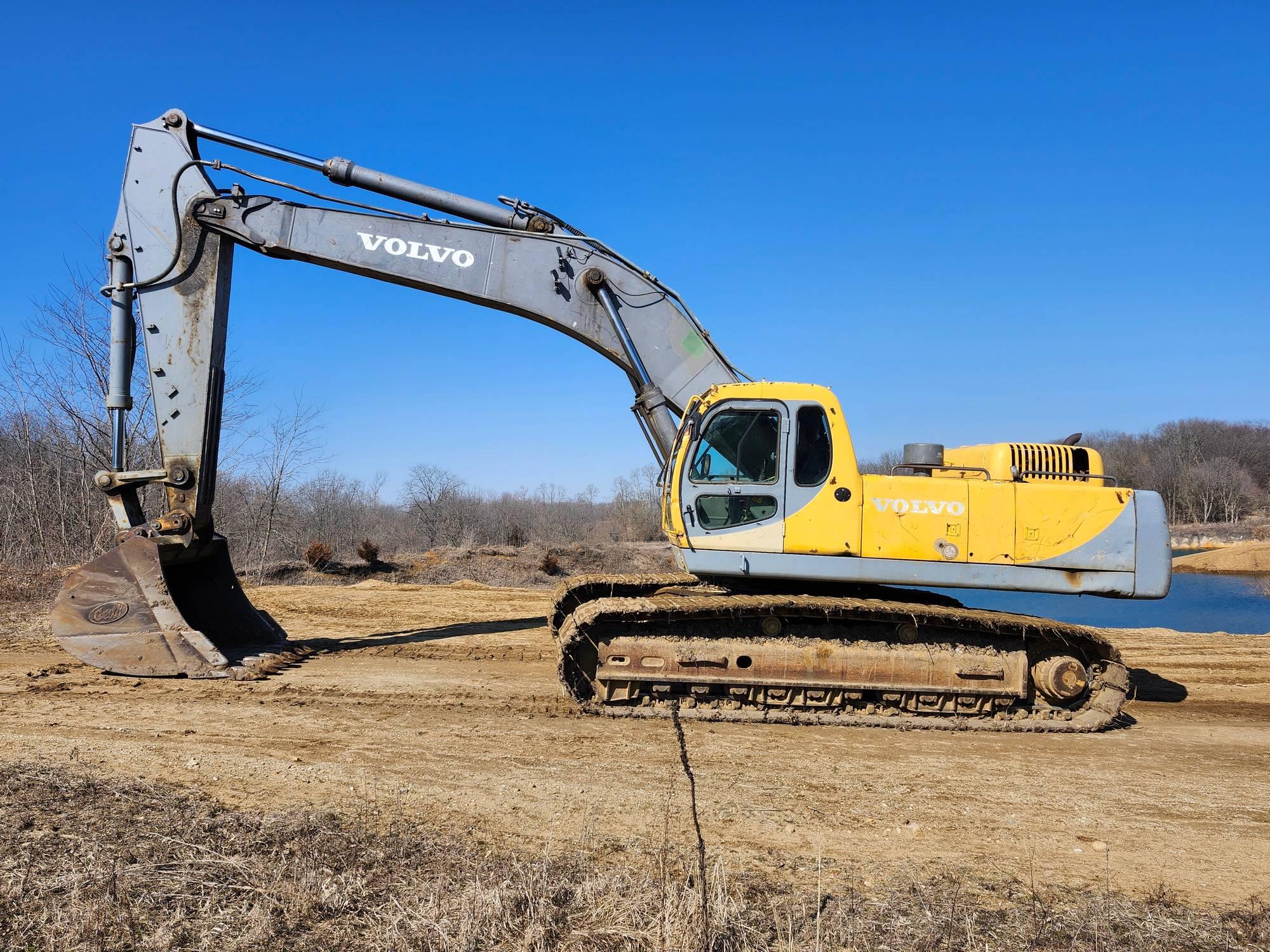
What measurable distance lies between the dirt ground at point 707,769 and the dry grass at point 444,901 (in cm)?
31

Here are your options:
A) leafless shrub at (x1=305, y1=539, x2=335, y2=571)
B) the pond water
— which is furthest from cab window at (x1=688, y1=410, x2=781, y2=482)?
leafless shrub at (x1=305, y1=539, x2=335, y2=571)

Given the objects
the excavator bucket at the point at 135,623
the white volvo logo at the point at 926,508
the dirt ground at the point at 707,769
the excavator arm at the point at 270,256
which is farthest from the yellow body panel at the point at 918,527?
the excavator bucket at the point at 135,623

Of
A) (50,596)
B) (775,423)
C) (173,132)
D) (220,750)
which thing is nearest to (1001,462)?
(775,423)

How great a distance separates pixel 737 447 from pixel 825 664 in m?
2.03

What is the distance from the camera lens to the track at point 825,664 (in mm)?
6859

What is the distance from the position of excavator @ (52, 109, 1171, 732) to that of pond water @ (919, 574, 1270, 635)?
8834mm

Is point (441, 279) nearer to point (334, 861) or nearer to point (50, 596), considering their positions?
point (334, 861)

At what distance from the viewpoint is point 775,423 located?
7.19 meters

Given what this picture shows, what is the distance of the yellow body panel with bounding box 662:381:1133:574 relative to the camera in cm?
695

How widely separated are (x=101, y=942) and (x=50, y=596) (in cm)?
1266

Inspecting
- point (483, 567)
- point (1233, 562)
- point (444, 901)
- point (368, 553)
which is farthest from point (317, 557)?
point (1233, 562)

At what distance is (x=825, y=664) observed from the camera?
6902 mm

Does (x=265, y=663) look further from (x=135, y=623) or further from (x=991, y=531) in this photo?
(x=991, y=531)

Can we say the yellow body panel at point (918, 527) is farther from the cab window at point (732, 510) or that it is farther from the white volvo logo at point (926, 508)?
the cab window at point (732, 510)
